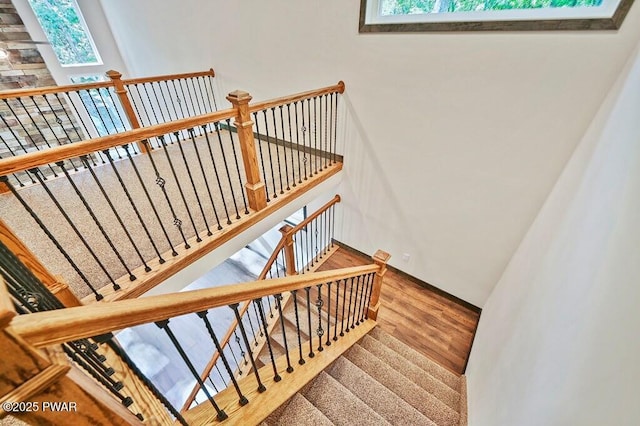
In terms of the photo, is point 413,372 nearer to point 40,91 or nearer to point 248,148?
point 248,148

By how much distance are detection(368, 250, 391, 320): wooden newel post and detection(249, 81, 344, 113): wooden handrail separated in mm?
1571

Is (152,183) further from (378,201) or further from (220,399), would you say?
(378,201)

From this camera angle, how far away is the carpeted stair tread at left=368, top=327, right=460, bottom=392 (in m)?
2.51

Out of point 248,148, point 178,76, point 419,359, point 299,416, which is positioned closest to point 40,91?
point 178,76

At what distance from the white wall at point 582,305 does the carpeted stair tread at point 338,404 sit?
2.30 ft

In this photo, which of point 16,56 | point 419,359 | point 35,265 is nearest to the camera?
point 35,265

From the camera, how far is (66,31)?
4320 mm

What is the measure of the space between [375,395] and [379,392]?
4 cm

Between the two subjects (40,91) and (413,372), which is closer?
(413,372)

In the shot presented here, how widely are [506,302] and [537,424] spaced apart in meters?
1.39

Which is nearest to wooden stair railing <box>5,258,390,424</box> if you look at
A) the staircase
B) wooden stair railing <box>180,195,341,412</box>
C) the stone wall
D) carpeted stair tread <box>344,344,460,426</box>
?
the staircase

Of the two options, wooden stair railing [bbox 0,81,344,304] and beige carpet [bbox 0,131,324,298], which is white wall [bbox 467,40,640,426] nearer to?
wooden stair railing [bbox 0,81,344,304]

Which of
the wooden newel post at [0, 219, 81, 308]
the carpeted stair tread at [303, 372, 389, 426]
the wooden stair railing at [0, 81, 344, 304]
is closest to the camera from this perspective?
the wooden newel post at [0, 219, 81, 308]

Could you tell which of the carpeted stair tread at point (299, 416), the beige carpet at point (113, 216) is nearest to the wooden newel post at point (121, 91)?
the beige carpet at point (113, 216)
